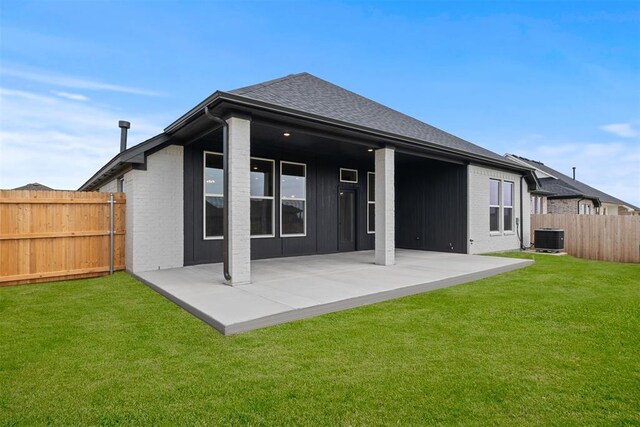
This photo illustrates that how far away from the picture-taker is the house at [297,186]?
541 centimetres

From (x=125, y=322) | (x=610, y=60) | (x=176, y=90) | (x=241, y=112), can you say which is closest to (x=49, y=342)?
(x=125, y=322)

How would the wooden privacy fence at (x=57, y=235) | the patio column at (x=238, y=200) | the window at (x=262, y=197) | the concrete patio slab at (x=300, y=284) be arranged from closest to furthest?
1. the concrete patio slab at (x=300, y=284)
2. the patio column at (x=238, y=200)
3. the wooden privacy fence at (x=57, y=235)
4. the window at (x=262, y=197)

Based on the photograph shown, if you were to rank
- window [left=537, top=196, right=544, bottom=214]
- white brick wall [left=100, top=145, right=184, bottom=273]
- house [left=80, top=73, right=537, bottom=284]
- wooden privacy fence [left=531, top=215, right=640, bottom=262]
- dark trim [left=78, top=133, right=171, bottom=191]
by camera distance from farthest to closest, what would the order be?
1. window [left=537, top=196, right=544, bottom=214]
2. wooden privacy fence [left=531, top=215, right=640, bottom=262]
3. white brick wall [left=100, top=145, right=184, bottom=273]
4. dark trim [left=78, top=133, right=171, bottom=191]
5. house [left=80, top=73, right=537, bottom=284]

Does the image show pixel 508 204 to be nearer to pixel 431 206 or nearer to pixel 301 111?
pixel 431 206

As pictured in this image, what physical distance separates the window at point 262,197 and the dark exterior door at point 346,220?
237 centimetres

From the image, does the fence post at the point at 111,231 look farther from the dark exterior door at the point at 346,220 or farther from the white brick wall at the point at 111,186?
the dark exterior door at the point at 346,220

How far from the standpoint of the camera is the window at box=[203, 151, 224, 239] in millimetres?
7680

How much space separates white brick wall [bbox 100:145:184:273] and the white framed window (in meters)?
9.41

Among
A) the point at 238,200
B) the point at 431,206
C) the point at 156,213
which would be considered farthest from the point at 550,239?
the point at 156,213

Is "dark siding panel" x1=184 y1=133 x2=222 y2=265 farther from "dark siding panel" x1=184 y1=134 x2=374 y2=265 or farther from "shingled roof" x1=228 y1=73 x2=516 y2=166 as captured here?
"shingled roof" x1=228 y1=73 x2=516 y2=166

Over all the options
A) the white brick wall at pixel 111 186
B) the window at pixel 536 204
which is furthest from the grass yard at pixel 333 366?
the window at pixel 536 204

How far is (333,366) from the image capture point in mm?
2723

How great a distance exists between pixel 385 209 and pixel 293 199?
267cm

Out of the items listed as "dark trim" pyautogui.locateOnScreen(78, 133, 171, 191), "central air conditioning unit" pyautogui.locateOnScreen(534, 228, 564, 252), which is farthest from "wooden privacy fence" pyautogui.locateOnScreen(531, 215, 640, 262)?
"dark trim" pyautogui.locateOnScreen(78, 133, 171, 191)
